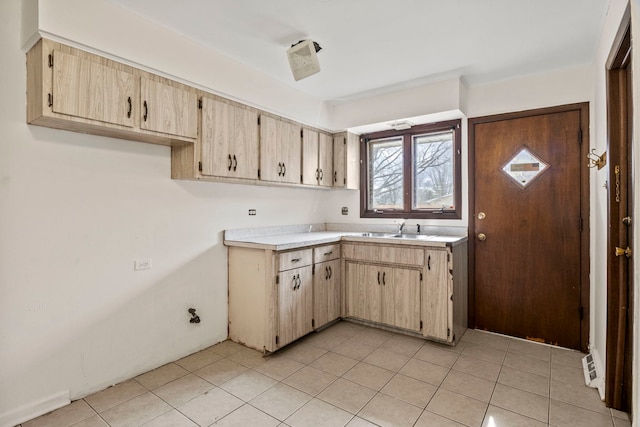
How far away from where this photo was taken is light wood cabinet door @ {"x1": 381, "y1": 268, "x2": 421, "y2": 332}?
3119mm

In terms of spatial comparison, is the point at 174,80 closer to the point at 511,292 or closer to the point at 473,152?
the point at 473,152

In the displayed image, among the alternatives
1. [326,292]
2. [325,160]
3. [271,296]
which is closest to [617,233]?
[326,292]

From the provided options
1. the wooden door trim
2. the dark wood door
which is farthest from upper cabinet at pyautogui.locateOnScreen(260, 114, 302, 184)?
the wooden door trim

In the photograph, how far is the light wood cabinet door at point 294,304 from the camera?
9.30ft

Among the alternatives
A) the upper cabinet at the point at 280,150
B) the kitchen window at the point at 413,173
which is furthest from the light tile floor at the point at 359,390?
the upper cabinet at the point at 280,150

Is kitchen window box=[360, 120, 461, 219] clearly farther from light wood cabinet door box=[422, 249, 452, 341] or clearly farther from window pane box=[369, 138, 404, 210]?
light wood cabinet door box=[422, 249, 452, 341]

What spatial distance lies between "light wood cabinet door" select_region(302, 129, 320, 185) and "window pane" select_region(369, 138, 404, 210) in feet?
2.64

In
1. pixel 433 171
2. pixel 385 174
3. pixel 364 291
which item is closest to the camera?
pixel 364 291

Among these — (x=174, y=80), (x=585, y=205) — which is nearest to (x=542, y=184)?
(x=585, y=205)

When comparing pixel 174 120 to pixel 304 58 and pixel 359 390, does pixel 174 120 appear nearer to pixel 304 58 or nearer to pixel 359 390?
pixel 304 58

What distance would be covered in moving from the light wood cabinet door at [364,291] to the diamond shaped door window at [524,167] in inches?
63.4

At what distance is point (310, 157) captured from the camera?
147 inches

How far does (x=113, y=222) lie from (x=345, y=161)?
2.57 metres

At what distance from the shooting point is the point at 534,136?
122 inches
